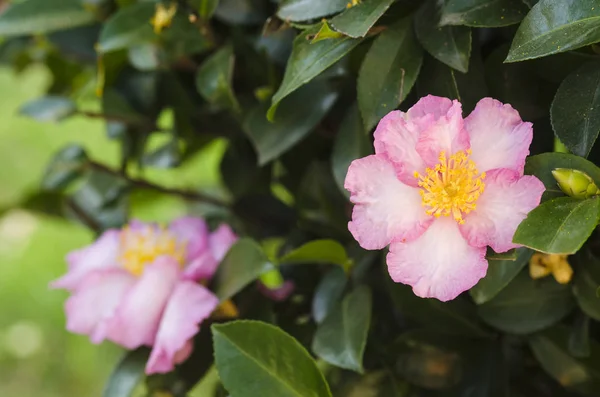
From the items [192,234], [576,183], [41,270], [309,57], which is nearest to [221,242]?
[192,234]

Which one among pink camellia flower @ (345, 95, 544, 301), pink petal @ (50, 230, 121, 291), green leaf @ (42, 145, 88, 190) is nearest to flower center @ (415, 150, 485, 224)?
pink camellia flower @ (345, 95, 544, 301)

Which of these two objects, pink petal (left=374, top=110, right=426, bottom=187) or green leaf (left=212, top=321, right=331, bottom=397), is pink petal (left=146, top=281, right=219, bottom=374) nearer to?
green leaf (left=212, top=321, right=331, bottom=397)

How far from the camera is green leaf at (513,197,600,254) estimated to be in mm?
384

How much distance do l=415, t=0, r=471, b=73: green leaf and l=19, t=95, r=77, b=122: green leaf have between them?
1.23ft

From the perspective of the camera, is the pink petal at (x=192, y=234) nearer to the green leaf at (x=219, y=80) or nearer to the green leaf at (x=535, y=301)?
the green leaf at (x=219, y=80)

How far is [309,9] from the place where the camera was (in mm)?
495

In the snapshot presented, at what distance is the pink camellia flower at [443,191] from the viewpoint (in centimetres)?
42

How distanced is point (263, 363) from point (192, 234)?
0.22 m

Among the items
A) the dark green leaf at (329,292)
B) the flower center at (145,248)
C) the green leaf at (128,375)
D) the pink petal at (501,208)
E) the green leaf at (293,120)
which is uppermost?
the pink petal at (501,208)

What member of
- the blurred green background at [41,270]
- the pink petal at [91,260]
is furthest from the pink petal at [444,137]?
the blurred green background at [41,270]

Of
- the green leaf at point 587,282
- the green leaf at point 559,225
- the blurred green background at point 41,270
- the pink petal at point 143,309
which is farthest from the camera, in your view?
the blurred green background at point 41,270

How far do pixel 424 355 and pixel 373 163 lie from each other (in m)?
0.21

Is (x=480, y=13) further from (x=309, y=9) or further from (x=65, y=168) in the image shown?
(x=65, y=168)

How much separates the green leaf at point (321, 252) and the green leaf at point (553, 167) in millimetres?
161
